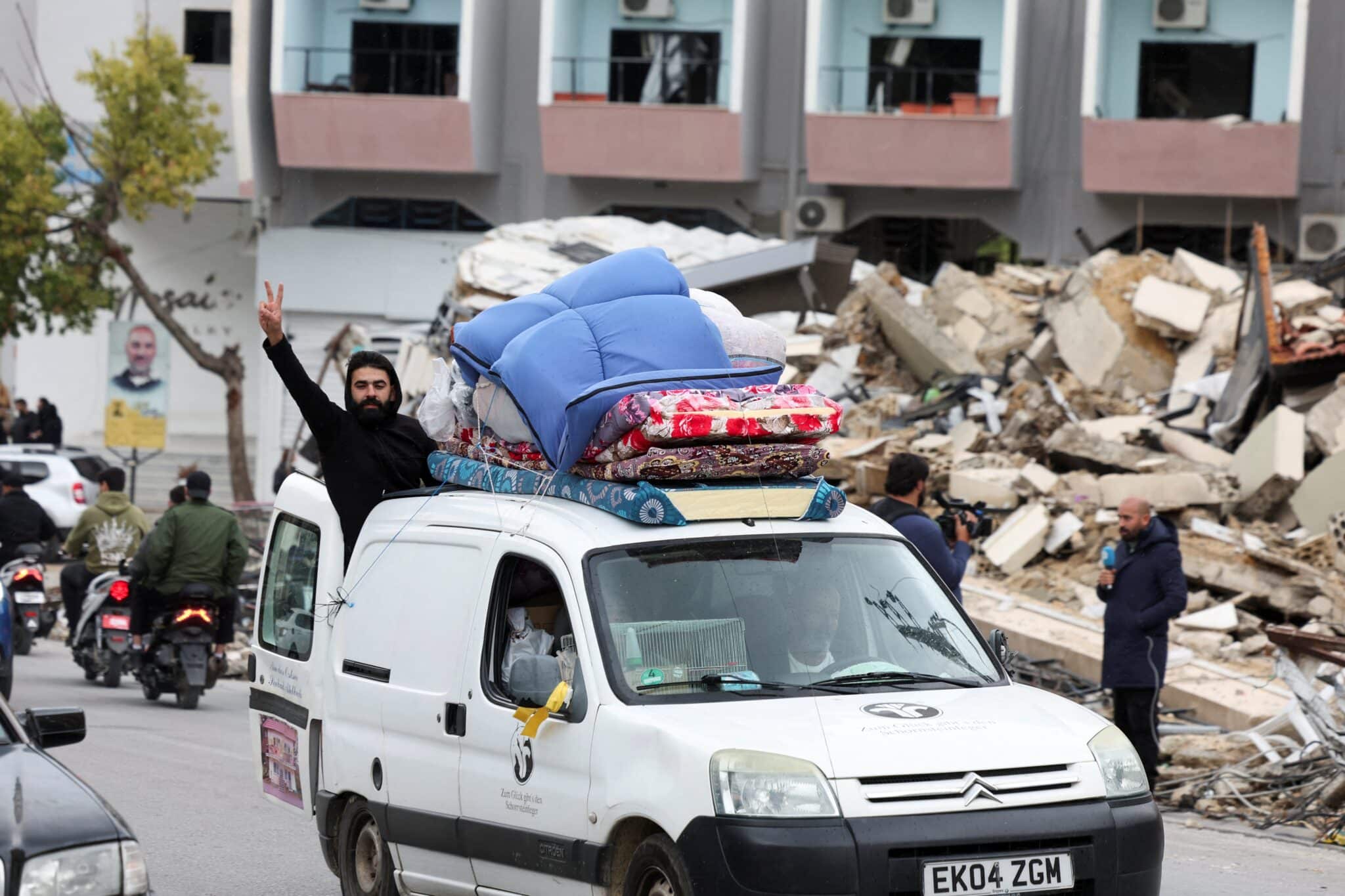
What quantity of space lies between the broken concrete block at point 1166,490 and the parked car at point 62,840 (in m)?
12.5

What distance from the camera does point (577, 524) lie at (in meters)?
6.27

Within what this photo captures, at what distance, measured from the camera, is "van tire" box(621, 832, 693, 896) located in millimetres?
5367

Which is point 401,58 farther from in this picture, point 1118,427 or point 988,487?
point 988,487

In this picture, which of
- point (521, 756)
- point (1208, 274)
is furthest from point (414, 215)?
point (521, 756)

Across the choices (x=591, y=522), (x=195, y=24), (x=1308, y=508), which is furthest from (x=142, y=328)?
(x=591, y=522)

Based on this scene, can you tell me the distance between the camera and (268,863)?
8695 mm

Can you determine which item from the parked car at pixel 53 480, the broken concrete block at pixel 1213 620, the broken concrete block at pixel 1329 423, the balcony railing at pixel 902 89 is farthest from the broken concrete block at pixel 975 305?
the parked car at pixel 53 480

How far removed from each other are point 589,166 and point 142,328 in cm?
1011

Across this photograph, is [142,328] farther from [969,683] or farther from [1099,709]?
[969,683]

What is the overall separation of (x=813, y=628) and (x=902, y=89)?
1211 inches

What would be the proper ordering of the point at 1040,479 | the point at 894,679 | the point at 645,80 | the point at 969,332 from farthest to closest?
the point at 645,80 → the point at 969,332 → the point at 1040,479 → the point at 894,679

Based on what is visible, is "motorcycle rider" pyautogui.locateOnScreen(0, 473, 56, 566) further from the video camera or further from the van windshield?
the van windshield

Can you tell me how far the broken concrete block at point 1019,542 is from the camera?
16.5 meters

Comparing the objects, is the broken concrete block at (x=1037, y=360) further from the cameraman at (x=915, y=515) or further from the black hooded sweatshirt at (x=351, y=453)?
the black hooded sweatshirt at (x=351, y=453)
